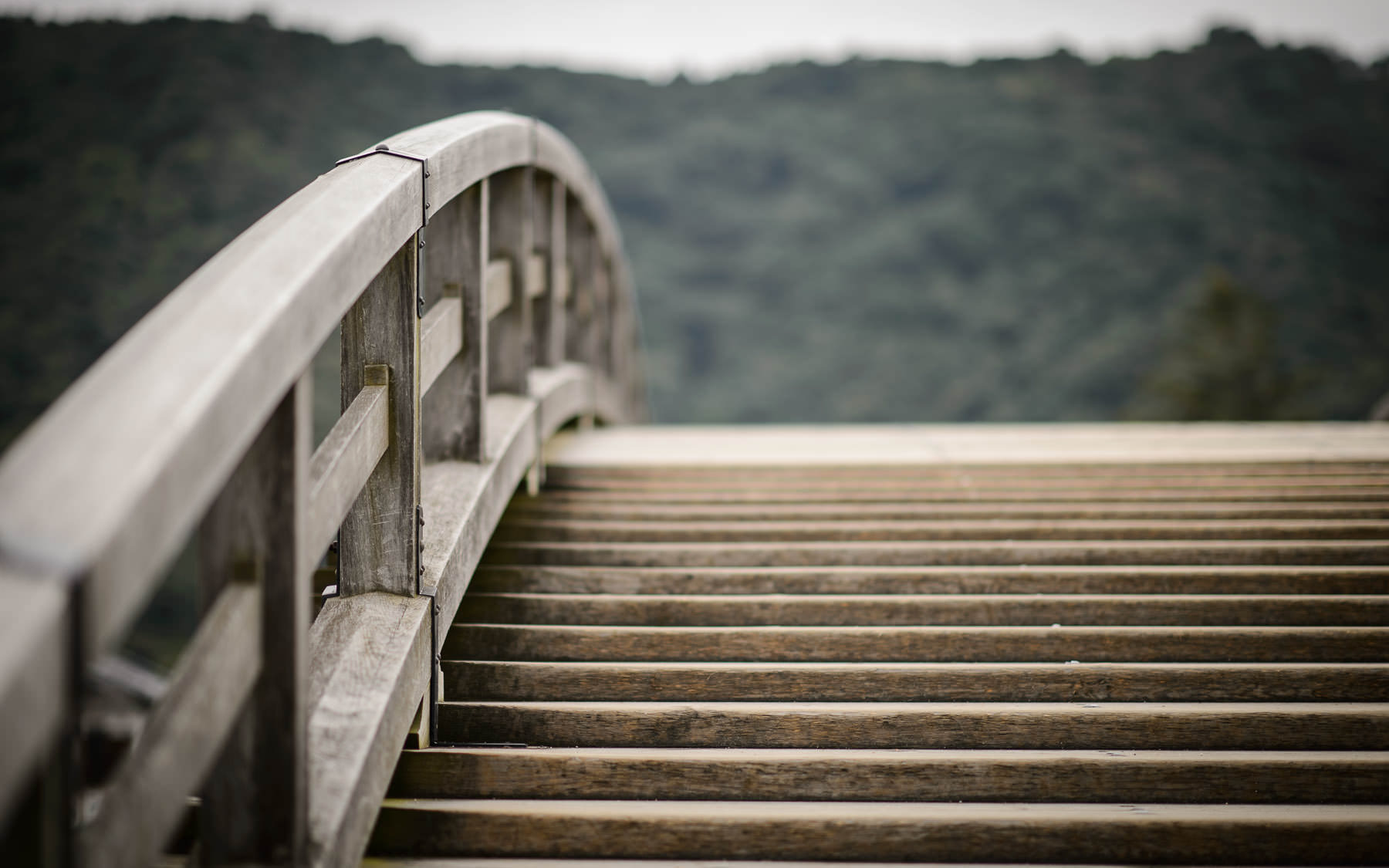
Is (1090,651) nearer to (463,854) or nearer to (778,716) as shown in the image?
(778,716)

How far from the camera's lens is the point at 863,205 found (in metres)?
49.5

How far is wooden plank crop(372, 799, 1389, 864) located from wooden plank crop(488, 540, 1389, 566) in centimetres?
106

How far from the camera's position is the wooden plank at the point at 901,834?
5.81 feet

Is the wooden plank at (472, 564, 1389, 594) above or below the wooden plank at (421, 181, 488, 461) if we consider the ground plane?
below

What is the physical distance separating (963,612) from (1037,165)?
5059cm

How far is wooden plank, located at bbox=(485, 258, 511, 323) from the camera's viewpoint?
3010 millimetres

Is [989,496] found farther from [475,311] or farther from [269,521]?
[269,521]

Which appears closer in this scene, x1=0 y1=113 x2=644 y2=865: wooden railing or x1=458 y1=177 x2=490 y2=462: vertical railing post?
x1=0 y1=113 x2=644 y2=865: wooden railing

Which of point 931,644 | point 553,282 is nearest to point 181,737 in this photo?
point 931,644

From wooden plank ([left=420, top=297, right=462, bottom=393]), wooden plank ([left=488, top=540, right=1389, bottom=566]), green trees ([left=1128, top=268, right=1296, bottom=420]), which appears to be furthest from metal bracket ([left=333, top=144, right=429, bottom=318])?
green trees ([left=1128, top=268, right=1296, bottom=420])

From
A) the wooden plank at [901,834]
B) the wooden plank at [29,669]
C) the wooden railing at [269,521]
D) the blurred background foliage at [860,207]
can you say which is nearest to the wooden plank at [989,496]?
the wooden railing at [269,521]

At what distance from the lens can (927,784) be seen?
1924 millimetres

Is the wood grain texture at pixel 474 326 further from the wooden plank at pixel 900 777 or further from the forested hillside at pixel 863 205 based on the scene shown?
the forested hillside at pixel 863 205

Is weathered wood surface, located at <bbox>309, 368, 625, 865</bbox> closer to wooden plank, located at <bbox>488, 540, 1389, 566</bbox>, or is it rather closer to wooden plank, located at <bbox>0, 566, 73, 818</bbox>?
wooden plank, located at <bbox>488, 540, 1389, 566</bbox>
